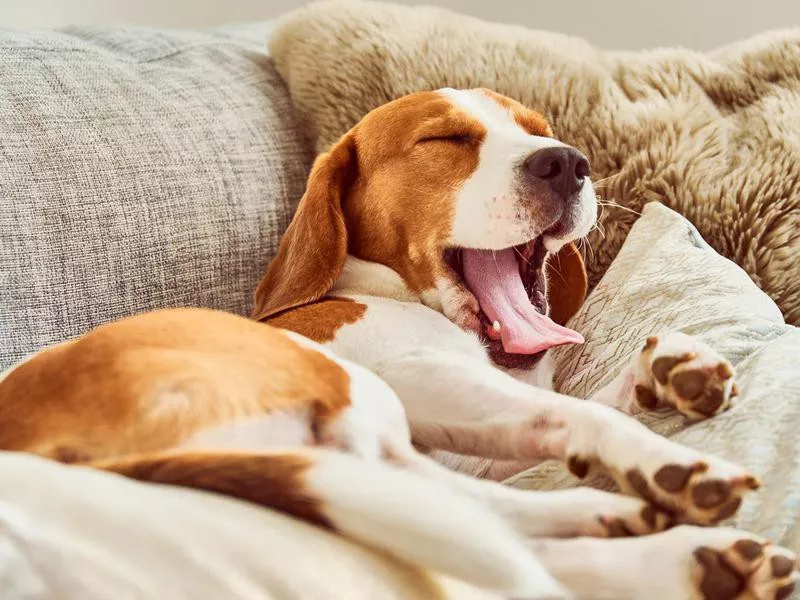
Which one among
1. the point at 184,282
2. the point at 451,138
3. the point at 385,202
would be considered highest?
the point at 451,138

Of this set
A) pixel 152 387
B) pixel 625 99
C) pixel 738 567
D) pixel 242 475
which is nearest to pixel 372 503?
pixel 242 475

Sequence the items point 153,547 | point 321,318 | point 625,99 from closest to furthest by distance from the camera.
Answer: point 153,547
point 321,318
point 625,99

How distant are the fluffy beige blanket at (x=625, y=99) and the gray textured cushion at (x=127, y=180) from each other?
20 centimetres

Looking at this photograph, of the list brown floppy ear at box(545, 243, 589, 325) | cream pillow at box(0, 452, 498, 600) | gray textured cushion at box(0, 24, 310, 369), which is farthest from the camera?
brown floppy ear at box(545, 243, 589, 325)

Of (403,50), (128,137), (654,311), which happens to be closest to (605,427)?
(654,311)

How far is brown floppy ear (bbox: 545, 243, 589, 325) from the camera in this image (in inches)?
63.9

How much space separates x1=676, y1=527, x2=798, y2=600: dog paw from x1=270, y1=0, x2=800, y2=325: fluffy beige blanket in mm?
923

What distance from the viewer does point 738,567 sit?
766 mm

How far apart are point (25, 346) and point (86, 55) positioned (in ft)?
2.14

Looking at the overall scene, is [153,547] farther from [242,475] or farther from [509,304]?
[509,304]

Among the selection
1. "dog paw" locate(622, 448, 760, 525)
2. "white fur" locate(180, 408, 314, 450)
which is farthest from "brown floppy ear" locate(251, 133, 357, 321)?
"dog paw" locate(622, 448, 760, 525)

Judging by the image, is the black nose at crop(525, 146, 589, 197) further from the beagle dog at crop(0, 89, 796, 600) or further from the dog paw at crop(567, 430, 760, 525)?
the dog paw at crop(567, 430, 760, 525)

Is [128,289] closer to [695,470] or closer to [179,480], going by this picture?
[179,480]

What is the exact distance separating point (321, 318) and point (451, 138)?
0.41 metres
